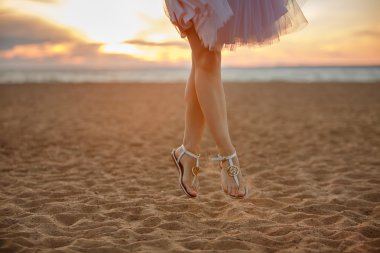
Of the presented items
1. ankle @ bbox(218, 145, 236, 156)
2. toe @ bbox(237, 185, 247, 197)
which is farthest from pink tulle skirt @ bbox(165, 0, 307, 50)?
toe @ bbox(237, 185, 247, 197)

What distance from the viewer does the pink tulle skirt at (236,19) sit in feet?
6.67

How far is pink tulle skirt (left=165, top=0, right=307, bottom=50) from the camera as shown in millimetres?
2033

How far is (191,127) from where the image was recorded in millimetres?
2438

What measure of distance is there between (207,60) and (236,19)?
0.27 m

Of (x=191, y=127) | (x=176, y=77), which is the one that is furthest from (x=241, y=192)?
(x=176, y=77)

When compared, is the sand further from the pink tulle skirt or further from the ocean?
the ocean

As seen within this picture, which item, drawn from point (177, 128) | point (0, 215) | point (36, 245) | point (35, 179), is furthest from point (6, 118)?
point (36, 245)

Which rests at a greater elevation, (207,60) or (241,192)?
(207,60)

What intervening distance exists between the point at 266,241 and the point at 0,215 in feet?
5.65

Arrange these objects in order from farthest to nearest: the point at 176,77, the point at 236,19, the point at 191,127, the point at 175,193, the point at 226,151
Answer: the point at 176,77 < the point at 175,193 < the point at 191,127 < the point at 226,151 < the point at 236,19

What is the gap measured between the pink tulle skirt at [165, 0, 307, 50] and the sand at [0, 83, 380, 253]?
110 cm

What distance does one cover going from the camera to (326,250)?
2023 mm

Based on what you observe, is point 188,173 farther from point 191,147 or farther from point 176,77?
point 176,77

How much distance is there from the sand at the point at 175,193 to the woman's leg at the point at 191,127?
1.03ft
